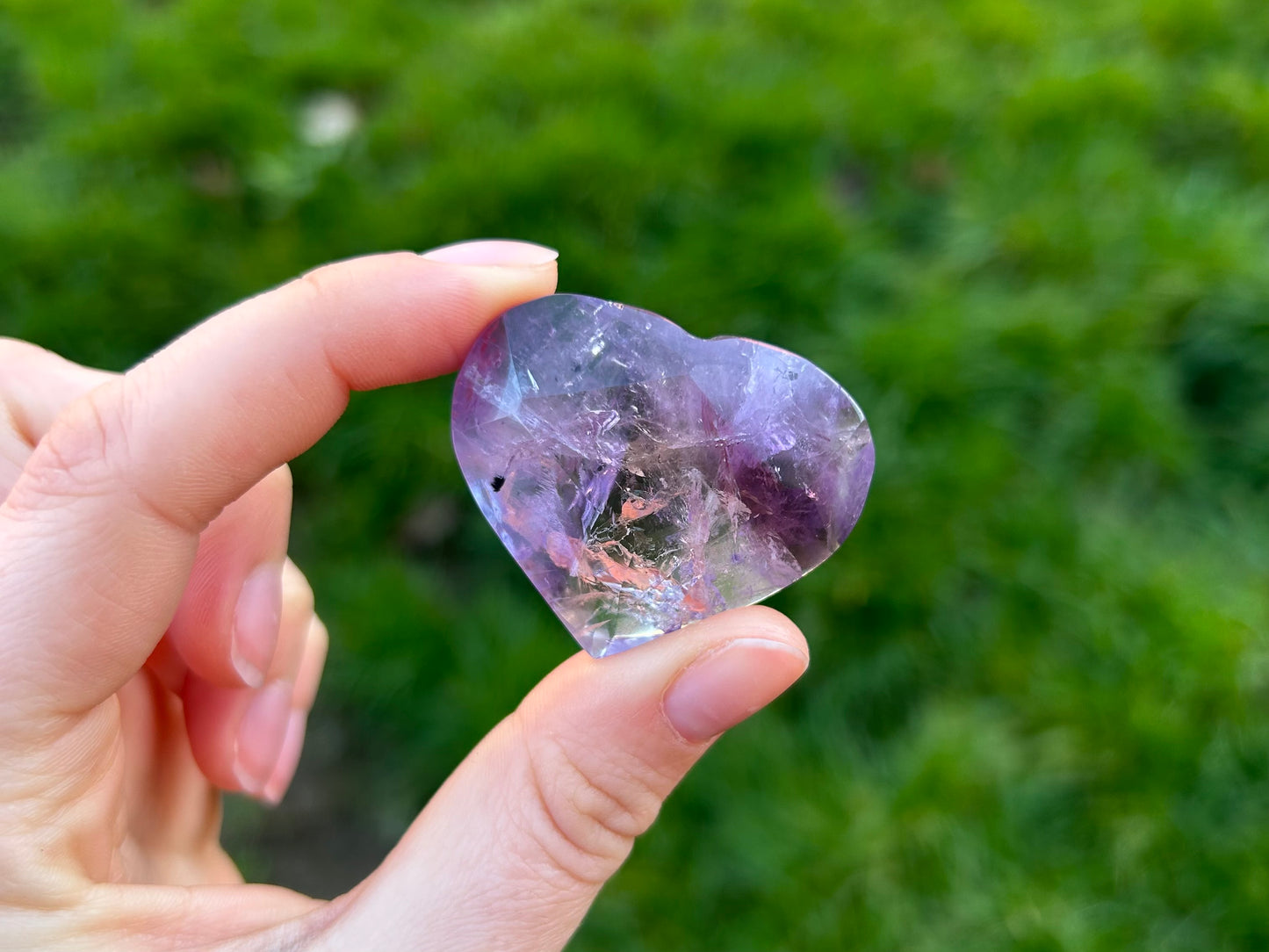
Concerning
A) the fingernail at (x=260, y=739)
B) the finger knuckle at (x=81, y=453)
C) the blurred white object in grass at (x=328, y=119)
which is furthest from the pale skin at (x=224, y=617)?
the blurred white object in grass at (x=328, y=119)

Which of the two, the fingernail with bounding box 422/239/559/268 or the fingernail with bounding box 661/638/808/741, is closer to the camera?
the fingernail with bounding box 661/638/808/741

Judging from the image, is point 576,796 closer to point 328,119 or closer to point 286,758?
point 286,758

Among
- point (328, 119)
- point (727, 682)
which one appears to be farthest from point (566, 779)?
point (328, 119)

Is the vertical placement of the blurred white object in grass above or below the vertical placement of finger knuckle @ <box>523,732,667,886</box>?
above

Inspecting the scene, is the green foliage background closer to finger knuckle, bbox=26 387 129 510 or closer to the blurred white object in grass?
the blurred white object in grass

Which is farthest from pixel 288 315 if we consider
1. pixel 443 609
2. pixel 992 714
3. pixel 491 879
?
pixel 992 714

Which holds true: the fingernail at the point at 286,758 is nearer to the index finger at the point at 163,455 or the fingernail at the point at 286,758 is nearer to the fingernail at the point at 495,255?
the index finger at the point at 163,455

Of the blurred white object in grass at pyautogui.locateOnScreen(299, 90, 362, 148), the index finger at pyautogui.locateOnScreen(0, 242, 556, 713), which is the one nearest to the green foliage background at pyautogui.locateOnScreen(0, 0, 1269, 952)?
the blurred white object in grass at pyautogui.locateOnScreen(299, 90, 362, 148)
